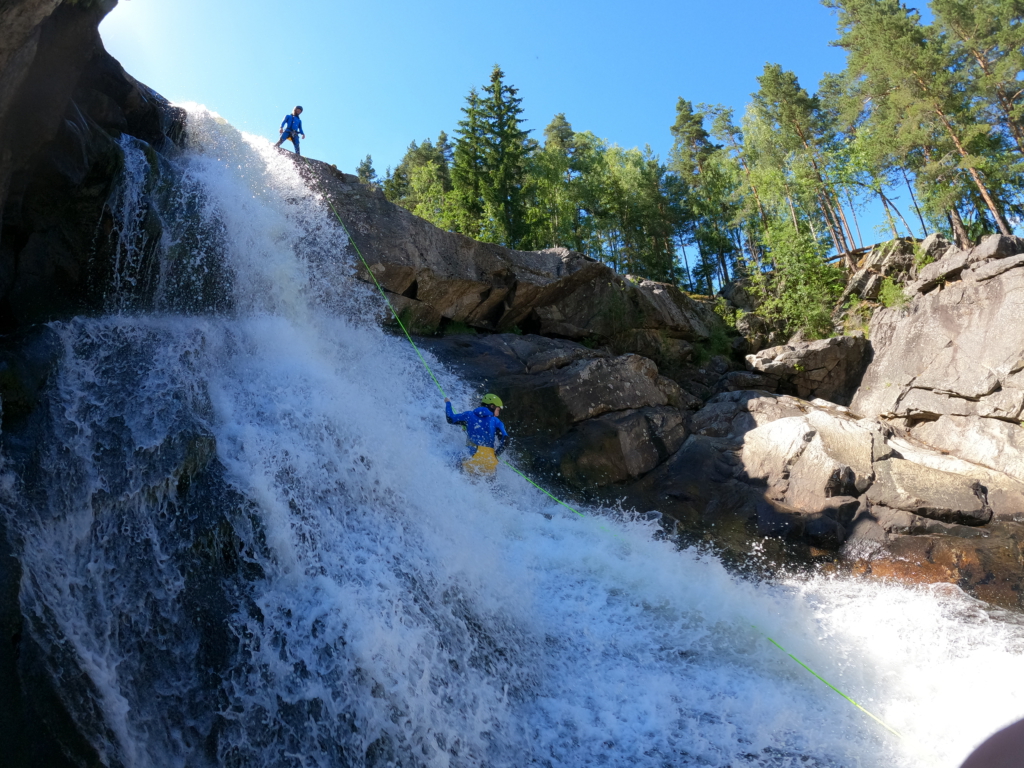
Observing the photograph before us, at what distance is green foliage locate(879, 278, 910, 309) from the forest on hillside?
6.43ft

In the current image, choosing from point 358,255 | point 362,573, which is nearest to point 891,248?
point 358,255

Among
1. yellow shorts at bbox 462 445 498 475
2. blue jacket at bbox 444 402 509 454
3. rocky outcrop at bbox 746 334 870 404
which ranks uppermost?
rocky outcrop at bbox 746 334 870 404

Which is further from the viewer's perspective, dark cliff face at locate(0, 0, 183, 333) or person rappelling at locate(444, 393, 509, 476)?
person rappelling at locate(444, 393, 509, 476)

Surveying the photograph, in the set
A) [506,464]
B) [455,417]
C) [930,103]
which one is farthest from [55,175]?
[930,103]

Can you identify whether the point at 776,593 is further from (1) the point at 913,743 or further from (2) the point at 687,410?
(2) the point at 687,410

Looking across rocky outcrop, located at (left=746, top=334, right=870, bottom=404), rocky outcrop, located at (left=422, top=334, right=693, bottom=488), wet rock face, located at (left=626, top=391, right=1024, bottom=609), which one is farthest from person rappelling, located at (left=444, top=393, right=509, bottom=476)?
rocky outcrop, located at (left=746, top=334, right=870, bottom=404)

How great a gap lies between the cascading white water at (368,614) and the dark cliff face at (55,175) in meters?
0.63

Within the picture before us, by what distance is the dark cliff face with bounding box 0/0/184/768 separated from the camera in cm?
402

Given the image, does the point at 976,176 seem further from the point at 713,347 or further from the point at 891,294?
the point at 713,347

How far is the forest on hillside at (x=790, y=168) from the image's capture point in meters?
22.4

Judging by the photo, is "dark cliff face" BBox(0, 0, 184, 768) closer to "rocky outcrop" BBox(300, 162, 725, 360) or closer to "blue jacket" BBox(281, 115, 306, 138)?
"blue jacket" BBox(281, 115, 306, 138)

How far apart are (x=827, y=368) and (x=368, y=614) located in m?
16.9

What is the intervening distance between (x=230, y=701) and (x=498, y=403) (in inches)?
221

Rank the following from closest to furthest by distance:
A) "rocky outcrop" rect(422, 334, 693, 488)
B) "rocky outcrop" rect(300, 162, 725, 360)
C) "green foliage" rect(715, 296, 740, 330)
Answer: "rocky outcrop" rect(422, 334, 693, 488) < "rocky outcrop" rect(300, 162, 725, 360) < "green foliage" rect(715, 296, 740, 330)
